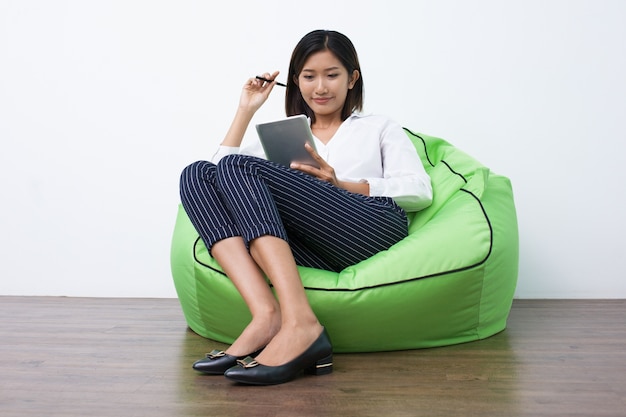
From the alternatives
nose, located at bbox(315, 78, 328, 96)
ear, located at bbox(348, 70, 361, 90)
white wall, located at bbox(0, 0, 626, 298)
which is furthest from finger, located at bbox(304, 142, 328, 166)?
white wall, located at bbox(0, 0, 626, 298)

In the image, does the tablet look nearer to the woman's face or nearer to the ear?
the woman's face

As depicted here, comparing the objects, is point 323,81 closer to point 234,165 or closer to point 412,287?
point 234,165

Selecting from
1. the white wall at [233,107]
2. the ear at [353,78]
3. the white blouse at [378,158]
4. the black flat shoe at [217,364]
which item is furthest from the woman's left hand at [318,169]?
the white wall at [233,107]

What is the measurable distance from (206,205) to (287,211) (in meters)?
0.21

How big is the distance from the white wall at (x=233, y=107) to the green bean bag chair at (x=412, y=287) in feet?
2.45

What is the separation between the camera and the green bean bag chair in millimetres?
1833

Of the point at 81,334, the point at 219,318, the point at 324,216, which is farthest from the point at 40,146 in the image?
the point at 324,216

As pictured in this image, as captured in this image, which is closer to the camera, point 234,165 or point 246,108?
point 234,165

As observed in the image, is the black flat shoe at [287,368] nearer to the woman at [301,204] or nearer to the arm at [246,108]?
the woman at [301,204]

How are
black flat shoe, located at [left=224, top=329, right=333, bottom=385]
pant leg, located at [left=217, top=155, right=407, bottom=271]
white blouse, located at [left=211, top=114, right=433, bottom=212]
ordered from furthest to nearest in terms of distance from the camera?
white blouse, located at [left=211, top=114, right=433, bottom=212]
pant leg, located at [left=217, top=155, right=407, bottom=271]
black flat shoe, located at [left=224, top=329, right=333, bottom=385]

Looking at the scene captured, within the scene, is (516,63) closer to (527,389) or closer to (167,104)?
(167,104)

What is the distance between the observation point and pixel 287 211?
182 centimetres

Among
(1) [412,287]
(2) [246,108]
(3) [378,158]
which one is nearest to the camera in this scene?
(1) [412,287]

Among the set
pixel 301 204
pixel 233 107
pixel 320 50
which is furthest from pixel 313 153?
pixel 233 107
